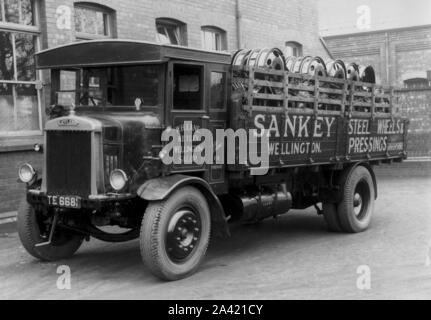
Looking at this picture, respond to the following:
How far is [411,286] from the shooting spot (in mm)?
5809

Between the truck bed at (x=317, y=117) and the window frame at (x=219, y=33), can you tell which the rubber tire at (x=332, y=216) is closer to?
the truck bed at (x=317, y=117)

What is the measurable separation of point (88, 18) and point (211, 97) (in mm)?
5299

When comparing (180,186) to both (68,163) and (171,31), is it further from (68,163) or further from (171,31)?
(171,31)

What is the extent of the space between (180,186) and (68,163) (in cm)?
114

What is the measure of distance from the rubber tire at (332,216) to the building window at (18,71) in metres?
4.90

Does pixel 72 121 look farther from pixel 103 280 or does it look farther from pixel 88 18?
pixel 88 18

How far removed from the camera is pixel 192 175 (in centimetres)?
667

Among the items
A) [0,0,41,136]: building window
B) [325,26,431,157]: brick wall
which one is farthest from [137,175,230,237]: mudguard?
[325,26,431,157]: brick wall

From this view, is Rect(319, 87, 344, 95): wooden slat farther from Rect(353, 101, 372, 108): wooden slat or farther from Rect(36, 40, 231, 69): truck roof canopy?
Rect(36, 40, 231, 69): truck roof canopy

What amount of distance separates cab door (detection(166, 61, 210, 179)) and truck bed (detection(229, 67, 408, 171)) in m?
0.45

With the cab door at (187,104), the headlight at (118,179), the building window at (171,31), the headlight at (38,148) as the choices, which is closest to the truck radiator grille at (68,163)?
the headlight at (118,179)

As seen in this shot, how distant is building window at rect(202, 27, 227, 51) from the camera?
13.8m

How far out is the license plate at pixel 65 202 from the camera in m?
6.01

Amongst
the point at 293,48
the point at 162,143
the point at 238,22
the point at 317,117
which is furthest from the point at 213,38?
the point at 162,143
